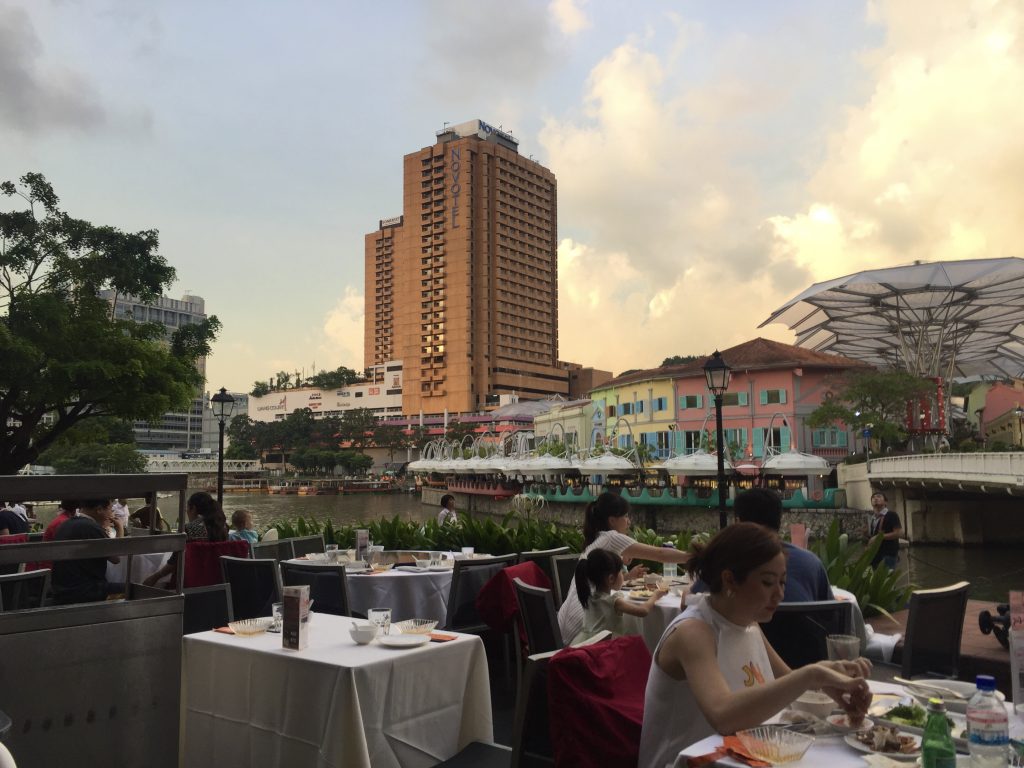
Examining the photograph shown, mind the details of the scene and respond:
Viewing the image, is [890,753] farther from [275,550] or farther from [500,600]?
[275,550]

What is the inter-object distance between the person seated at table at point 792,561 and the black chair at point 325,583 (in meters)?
2.93

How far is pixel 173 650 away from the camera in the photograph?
3021 millimetres

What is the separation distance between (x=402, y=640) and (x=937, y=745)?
2533 millimetres

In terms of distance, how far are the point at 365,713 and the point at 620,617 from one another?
4.92 feet

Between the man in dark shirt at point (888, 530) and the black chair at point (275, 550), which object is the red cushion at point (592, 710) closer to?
the black chair at point (275, 550)

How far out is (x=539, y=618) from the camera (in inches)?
169

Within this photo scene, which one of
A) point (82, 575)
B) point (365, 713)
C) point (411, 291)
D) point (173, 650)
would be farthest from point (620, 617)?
point (411, 291)

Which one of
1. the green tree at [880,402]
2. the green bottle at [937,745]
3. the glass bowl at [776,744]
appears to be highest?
the green tree at [880,402]

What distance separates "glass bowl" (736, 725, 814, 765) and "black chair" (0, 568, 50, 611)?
463 cm

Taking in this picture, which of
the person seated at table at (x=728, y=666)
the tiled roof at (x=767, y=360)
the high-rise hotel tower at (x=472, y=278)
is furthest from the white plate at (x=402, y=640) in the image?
the high-rise hotel tower at (x=472, y=278)

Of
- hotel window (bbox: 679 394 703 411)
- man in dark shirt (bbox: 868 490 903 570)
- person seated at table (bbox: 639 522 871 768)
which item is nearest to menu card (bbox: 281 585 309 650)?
person seated at table (bbox: 639 522 871 768)

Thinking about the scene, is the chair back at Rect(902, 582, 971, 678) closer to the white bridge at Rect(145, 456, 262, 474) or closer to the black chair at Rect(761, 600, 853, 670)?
the black chair at Rect(761, 600, 853, 670)

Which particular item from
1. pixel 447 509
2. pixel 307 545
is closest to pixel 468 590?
pixel 307 545

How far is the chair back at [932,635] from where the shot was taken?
153 inches
